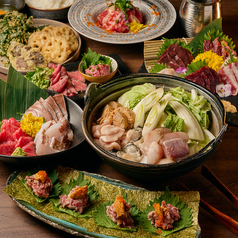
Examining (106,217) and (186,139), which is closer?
(106,217)

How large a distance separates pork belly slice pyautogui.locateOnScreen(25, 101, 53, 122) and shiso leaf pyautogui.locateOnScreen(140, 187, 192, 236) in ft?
3.20

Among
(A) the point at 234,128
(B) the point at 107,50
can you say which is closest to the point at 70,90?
(B) the point at 107,50

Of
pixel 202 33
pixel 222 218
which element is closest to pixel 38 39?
pixel 202 33

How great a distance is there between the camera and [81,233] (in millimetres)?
1408

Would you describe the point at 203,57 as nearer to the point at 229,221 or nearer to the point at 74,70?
the point at 74,70

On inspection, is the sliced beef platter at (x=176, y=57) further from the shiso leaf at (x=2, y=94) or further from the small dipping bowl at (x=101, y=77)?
the shiso leaf at (x=2, y=94)

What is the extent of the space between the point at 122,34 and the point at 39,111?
1.37m

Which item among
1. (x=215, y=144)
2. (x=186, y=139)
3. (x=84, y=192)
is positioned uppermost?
(x=215, y=144)

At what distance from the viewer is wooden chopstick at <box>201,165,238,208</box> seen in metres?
1.59

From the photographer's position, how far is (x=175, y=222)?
1.43 m

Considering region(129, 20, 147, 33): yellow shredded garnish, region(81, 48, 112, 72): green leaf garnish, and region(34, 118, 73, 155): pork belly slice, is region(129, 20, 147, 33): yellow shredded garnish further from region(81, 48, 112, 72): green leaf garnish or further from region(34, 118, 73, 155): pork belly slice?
region(34, 118, 73, 155): pork belly slice

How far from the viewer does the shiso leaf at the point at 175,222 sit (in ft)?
4.56

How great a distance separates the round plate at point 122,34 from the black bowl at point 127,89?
1.00 m

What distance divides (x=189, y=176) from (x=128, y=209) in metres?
0.53
